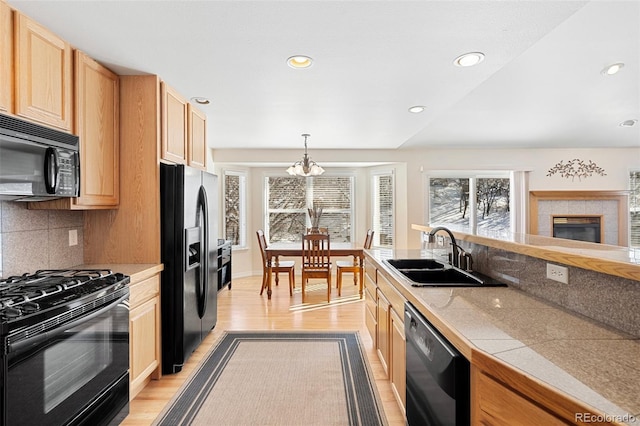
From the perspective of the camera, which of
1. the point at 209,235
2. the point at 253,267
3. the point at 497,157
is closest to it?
the point at 209,235

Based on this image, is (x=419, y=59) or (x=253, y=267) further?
(x=253, y=267)

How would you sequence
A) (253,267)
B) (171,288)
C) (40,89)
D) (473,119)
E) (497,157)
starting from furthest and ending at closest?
(253,267), (497,157), (473,119), (171,288), (40,89)

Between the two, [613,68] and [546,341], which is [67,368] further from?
[613,68]

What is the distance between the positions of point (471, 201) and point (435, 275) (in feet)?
13.5

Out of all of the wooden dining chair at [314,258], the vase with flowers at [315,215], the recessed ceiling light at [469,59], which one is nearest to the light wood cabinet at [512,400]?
the recessed ceiling light at [469,59]

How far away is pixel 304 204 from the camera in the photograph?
21.8 ft

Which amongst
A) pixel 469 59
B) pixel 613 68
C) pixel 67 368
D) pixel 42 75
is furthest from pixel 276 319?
pixel 613 68

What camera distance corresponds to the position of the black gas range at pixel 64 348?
51.8 inches

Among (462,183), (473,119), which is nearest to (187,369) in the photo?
(473,119)

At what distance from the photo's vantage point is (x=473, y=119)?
466 cm

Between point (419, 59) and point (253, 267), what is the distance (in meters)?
5.11

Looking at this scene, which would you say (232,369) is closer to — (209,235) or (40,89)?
(209,235)

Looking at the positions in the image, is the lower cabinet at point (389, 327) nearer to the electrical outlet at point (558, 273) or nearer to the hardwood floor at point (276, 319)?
the hardwood floor at point (276, 319)

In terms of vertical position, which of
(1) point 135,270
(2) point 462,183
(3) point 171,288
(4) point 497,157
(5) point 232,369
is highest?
(4) point 497,157
